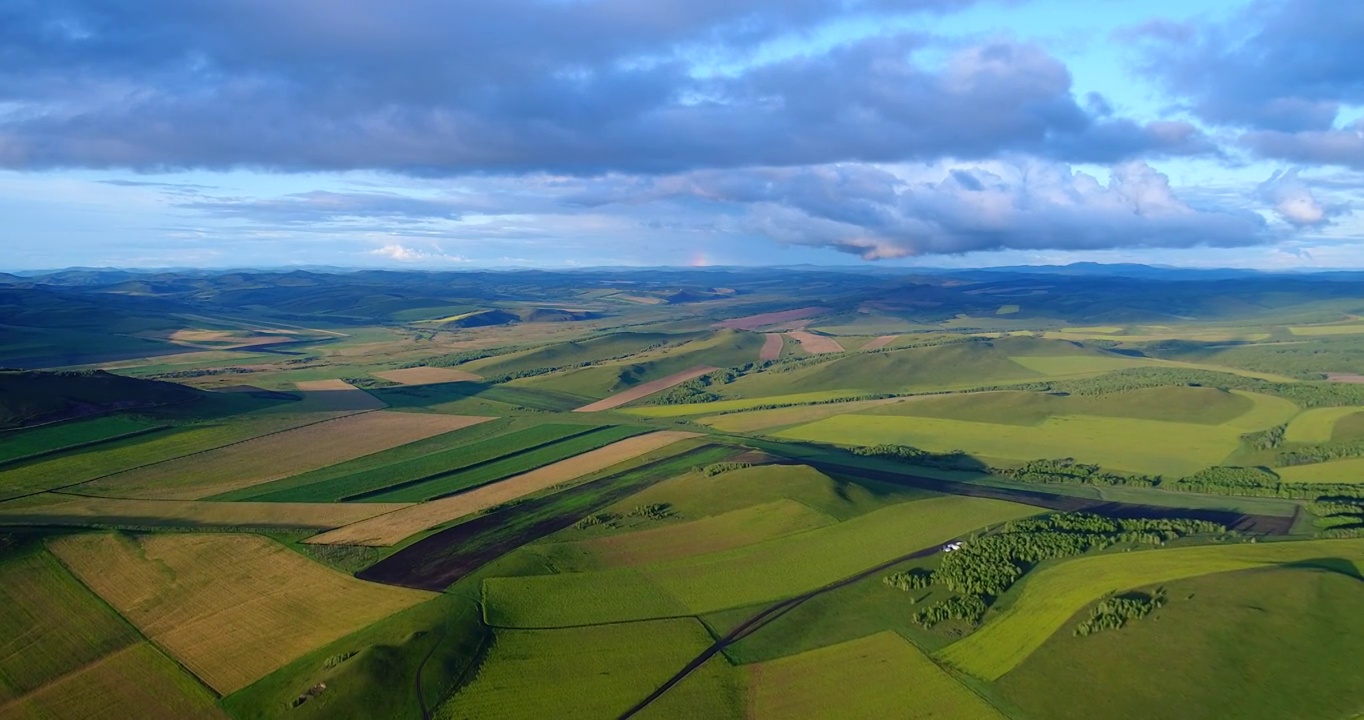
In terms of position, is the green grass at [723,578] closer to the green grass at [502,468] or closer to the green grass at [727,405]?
the green grass at [502,468]

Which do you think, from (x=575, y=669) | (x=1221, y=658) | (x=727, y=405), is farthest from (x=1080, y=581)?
(x=727, y=405)

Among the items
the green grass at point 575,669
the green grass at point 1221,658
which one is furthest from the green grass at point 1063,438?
the green grass at point 575,669

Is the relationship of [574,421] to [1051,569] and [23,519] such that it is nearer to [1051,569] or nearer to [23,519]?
[23,519]

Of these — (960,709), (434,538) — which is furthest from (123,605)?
(960,709)

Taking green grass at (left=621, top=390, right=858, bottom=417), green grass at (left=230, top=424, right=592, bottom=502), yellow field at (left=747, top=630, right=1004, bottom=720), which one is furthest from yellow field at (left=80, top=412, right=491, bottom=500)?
yellow field at (left=747, top=630, right=1004, bottom=720)

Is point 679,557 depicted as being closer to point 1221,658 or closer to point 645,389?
point 1221,658

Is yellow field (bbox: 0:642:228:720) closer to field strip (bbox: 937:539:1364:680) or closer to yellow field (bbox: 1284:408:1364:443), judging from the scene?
field strip (bbox: 937:539:1364:680)
